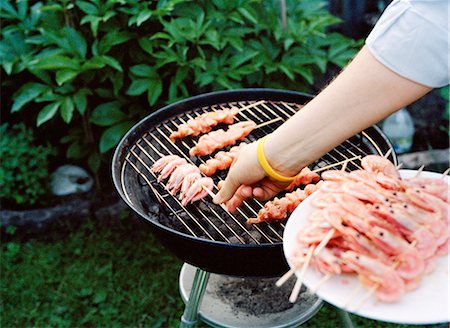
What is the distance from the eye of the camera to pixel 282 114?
11.6 feet

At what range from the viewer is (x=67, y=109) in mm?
4180

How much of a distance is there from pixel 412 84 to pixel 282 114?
1.54 metres

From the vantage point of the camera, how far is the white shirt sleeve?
1.93 m

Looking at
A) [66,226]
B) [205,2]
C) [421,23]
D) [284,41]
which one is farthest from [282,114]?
[66,226]

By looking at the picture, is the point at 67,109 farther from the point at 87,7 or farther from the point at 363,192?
the point at 363,192

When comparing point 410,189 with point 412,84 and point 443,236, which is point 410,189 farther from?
point 412,84

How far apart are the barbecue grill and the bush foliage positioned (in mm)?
642

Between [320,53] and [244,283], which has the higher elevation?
[320,53]

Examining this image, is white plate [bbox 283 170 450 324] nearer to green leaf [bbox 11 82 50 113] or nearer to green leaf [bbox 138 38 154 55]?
green leaf [bbox 138 38 154 55]

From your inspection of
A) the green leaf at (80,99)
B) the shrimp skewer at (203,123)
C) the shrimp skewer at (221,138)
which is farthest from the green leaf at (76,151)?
the shrimp skewer at (221,138)

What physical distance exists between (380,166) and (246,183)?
1.97 feet

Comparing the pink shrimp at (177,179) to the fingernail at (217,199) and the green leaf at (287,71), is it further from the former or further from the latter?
the green leaf at (287,71)

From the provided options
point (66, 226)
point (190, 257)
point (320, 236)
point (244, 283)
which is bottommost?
point (66, 226)

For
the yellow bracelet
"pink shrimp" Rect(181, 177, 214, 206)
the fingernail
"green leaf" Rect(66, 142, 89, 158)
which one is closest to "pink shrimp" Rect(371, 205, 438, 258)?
the yellow bracelet
